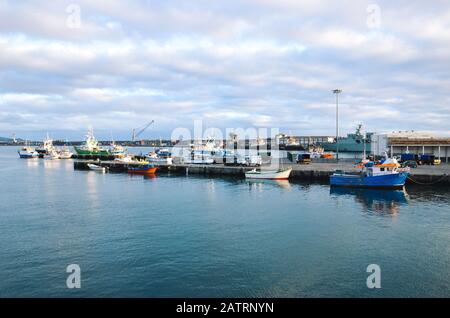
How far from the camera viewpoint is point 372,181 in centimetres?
4984

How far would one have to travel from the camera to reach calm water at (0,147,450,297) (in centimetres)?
1741

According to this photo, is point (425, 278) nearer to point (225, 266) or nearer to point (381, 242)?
point (381, 242)

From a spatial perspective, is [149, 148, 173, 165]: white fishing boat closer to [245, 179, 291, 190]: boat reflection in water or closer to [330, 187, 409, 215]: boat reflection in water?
[245, 179, 291, 190]: boat reflection in water

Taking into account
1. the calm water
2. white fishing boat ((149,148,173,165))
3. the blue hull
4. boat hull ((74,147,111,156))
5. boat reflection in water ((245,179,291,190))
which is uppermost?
boat hull ((74,147,111,156))

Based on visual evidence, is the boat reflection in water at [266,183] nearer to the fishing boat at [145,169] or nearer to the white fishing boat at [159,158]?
the fishing boat at [145,169]

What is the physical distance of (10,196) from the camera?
45.5 metres

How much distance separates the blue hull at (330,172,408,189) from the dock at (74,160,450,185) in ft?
17.7

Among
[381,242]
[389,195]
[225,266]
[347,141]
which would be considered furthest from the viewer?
[347,141]

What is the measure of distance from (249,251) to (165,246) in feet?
18.5

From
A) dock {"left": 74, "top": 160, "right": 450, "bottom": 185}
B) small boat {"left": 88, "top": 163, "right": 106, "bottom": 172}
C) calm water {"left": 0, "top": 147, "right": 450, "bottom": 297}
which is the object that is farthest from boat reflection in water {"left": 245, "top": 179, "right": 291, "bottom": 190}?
small boat {"left": 88, "top": 163, "right": 106, "bottom": 172}

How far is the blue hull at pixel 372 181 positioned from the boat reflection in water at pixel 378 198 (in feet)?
2.99

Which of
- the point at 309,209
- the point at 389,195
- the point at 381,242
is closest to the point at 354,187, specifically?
the point at 389,195

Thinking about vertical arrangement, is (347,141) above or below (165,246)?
above
